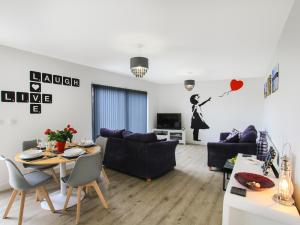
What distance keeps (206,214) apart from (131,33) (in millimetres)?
2670

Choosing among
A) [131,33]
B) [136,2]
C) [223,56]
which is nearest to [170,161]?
[223,56]

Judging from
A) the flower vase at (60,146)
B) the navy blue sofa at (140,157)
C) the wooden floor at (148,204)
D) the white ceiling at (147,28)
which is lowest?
the wooden floor at (148,204)

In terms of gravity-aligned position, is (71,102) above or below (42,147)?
above

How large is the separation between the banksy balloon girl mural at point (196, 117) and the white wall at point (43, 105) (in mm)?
3507

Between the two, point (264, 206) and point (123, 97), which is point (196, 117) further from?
point (264, 206)

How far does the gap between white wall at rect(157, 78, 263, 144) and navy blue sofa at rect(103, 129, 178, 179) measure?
3.14 m

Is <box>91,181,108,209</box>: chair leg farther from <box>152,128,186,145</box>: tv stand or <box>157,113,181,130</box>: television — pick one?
<box>157,113,181,130</box>: television

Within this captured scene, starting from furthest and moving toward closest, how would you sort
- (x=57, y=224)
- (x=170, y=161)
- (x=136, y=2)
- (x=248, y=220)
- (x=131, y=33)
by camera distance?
1. (x=170, y=161)
2. (x=131, y=33)
3. (x=57, y=224)
4. (x=136, y=2)
5. (x=248, y=220)

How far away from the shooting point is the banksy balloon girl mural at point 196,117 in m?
6.89

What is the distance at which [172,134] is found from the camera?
23.5 ft

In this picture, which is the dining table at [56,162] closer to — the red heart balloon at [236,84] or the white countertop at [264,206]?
the white countertop at [264,206]

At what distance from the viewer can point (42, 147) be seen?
2.87 m

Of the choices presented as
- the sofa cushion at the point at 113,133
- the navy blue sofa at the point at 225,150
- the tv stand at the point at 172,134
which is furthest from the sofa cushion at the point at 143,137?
the tv stand at the point at 172,134

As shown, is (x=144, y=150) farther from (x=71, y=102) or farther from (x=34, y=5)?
(x=34, y=5)
